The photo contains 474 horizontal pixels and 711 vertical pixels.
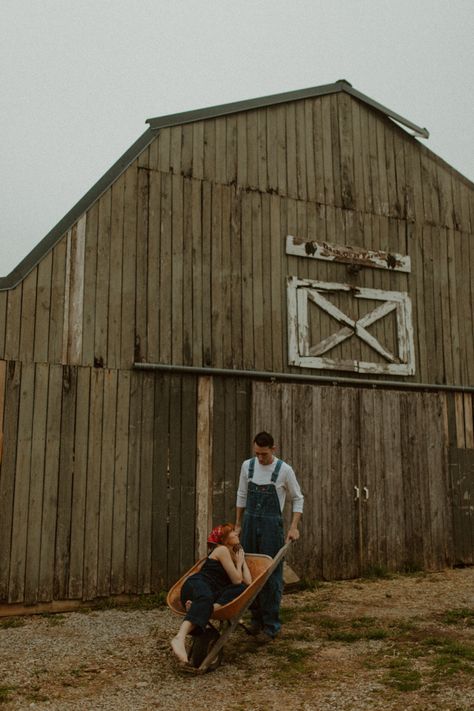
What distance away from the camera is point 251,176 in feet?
31.6

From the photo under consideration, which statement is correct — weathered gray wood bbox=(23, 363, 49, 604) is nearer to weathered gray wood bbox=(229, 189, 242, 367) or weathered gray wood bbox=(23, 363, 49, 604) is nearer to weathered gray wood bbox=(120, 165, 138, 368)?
weathered gray wood bbox=(120, 165, 138, 368)

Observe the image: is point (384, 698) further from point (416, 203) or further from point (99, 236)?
point (416, 203)

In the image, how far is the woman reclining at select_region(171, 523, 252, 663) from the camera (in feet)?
16.8

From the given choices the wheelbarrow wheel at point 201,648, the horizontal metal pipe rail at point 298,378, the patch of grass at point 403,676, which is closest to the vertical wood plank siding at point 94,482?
the horizontal metal pipe rail at point 298,378

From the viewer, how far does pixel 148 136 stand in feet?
29.3

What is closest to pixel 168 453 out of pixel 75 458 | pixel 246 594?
pixel 75 458

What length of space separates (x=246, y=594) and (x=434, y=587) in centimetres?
443

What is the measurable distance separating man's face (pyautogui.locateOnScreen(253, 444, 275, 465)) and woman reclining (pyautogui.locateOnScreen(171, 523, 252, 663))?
2.63 feet

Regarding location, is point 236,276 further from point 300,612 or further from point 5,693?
point 5,693

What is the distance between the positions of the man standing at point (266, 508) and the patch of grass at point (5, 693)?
2.17 m

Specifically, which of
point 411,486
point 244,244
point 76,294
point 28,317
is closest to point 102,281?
point 76,294

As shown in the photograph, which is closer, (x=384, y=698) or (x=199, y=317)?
(x=384, y=698)

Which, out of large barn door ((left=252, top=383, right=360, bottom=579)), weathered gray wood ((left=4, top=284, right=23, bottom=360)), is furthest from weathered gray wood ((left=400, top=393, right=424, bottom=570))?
weathered gray wood ((left=4, top=284, right=23, bottom=360))

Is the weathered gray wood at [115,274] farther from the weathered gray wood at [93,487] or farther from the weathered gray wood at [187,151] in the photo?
the weathered gray wood at [187,151]
